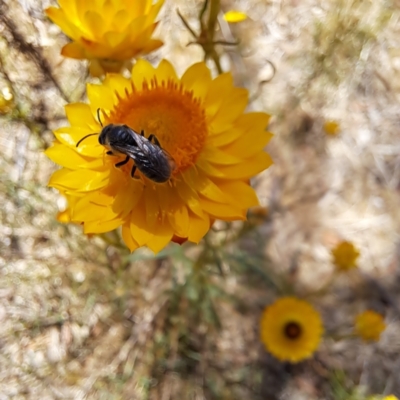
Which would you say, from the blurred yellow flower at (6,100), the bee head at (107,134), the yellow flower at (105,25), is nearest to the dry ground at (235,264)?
the blurred yellow flower at (6,100)

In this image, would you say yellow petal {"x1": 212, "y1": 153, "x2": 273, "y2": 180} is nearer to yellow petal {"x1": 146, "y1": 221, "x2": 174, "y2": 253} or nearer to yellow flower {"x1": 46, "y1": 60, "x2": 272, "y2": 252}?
yellow flower {"x1": 46, "y1": 60, "x2": 272, "y2": 252}

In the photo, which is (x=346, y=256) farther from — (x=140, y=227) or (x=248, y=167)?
(x=140, y=227)

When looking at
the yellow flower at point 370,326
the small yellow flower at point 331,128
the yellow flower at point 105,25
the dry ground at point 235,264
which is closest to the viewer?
the yellow flower at point 105,25

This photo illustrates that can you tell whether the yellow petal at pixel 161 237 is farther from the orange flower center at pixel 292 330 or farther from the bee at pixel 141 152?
the orange flower center at pixel 292 330

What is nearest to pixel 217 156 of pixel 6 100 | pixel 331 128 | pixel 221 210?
pixel 221 210

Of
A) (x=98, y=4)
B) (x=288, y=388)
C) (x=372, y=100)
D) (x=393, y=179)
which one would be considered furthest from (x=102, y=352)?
(x=372, y=100)

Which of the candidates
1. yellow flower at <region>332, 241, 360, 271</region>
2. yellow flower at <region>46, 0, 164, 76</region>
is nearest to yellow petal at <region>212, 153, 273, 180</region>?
yellow flower at <region>46, 0, 164, 76</region>
